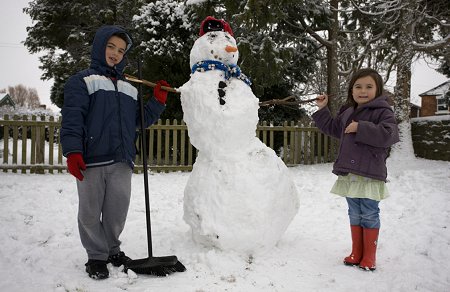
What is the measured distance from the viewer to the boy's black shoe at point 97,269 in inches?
96.7

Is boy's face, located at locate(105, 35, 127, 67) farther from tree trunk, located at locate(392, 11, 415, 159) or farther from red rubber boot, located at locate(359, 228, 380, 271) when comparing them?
tree trunk, located at locate(392, 11, 415, 159)

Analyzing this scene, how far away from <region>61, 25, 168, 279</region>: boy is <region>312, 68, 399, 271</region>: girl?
181cm

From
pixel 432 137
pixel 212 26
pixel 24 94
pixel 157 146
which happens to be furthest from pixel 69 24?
pixel 24 94

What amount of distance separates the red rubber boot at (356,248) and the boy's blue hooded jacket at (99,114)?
1.98 meters

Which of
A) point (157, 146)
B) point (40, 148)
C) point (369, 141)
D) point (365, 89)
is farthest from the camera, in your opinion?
point (157, 146)

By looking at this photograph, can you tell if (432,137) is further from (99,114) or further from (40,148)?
(40,148)

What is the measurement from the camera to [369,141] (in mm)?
2627

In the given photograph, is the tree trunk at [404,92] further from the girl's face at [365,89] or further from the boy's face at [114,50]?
the boy's face at [114,50]

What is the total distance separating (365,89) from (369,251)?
1351 millimetres

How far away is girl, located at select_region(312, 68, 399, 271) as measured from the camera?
265 cm

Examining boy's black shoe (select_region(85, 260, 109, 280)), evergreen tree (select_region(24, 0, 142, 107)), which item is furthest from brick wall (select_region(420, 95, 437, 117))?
boy's black shoe (select_region(85, 260, 109, 280))

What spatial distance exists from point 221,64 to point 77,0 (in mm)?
10553

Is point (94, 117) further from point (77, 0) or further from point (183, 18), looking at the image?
point (77, 0)

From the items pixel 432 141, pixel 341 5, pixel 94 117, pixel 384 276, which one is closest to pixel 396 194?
pixel 384 276
